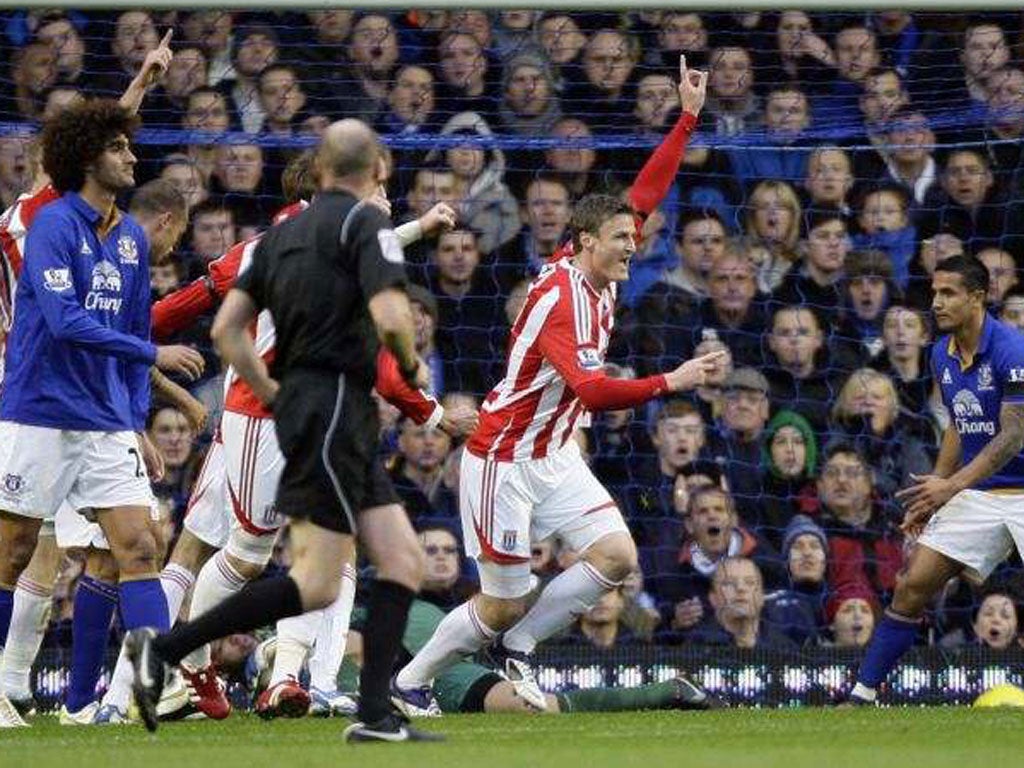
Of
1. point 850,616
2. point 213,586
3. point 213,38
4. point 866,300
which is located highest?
point 213,38

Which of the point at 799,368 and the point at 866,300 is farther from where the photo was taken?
the point at 866,300

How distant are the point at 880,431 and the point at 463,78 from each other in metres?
2.96

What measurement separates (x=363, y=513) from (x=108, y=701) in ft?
8.19

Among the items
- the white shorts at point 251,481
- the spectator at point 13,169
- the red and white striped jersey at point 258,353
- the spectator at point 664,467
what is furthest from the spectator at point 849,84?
the white shorts at point 251,481

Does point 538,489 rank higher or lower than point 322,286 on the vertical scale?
lower

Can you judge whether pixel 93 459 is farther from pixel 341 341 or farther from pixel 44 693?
pixel 44 693

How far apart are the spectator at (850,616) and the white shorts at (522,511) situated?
2.72m

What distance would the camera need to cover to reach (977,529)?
1148cm

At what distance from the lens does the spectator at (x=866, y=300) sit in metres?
14.1

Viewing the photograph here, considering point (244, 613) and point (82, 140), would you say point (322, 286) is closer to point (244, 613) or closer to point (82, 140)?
point (244, 613)

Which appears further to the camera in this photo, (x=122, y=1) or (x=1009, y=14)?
(x=1009, y=14)

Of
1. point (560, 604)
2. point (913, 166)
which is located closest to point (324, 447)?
point (560, 604)

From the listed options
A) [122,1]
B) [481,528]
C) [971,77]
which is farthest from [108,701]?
[971,77]

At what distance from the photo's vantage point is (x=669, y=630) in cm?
1357
